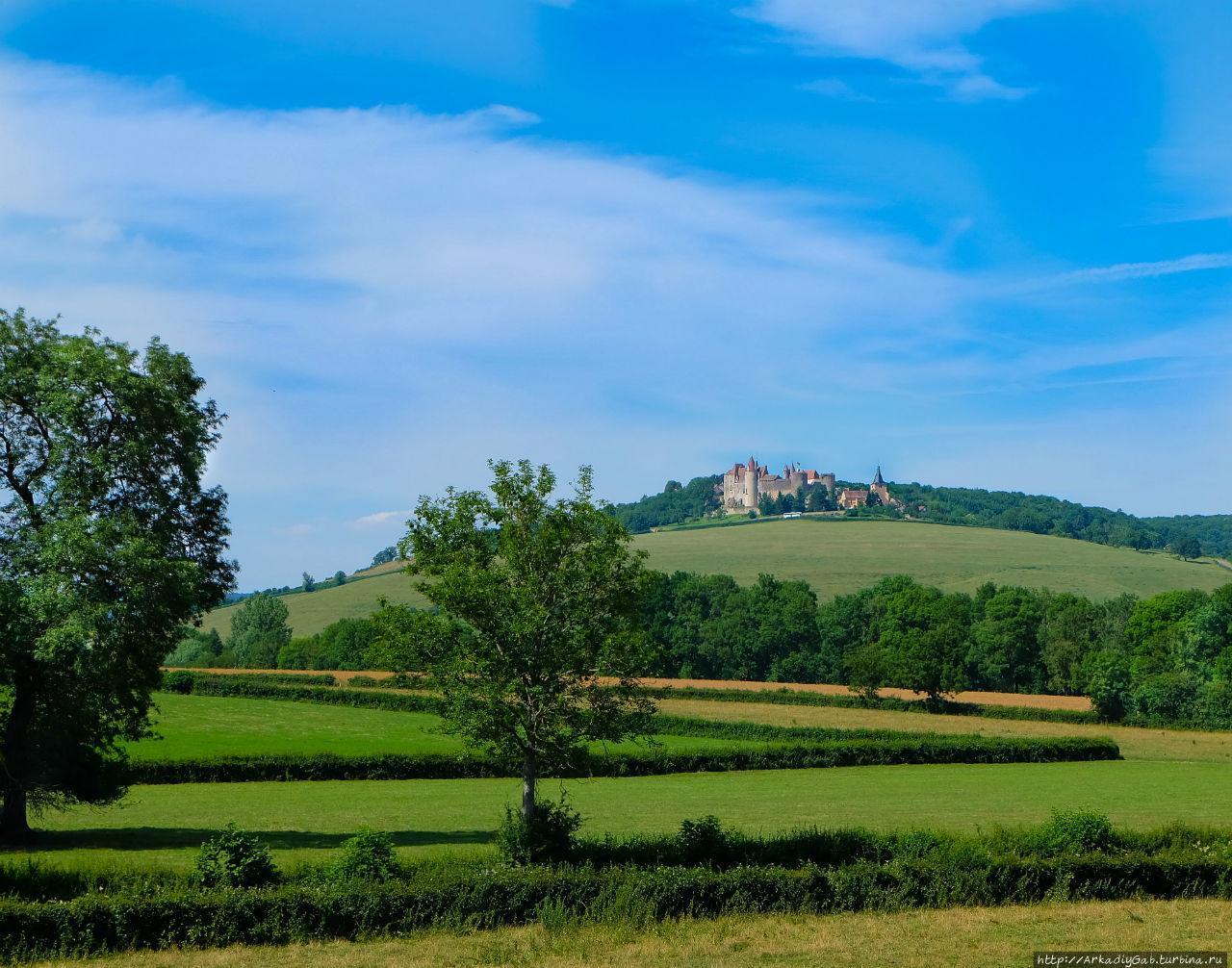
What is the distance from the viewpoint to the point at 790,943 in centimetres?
1716

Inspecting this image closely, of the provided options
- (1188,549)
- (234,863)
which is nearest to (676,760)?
(234,863)

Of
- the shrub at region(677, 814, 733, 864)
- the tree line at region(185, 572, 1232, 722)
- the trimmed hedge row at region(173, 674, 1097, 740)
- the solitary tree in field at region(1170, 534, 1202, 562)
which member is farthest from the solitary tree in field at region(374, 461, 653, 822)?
the solitary tree in field at region(1170, 534, 1202, 562)

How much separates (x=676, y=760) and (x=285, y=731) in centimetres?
2648

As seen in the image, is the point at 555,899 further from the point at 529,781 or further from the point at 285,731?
the point at 285,731

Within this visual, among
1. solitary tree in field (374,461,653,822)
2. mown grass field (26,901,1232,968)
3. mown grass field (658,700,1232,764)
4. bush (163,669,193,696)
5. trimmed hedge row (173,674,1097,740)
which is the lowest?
mown grass field (658,700,1232,764)

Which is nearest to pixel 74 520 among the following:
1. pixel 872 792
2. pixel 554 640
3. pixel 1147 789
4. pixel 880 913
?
pixel 554 640

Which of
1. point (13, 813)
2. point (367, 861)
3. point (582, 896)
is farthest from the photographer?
point (13, 813)

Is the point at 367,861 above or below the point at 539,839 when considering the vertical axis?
above

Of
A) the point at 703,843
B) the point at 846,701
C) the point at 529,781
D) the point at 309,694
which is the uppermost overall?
the point at 529,781

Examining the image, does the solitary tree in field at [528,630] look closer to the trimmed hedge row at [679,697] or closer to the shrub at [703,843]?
the shrub at [703,843]

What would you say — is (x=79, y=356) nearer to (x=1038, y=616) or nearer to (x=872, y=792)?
(x=872, y=792)

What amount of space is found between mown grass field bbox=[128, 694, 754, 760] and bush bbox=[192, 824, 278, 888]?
30.5 metres

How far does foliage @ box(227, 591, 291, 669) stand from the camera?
123 metres

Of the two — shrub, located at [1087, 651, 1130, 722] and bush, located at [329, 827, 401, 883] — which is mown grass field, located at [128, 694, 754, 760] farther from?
shrub, located at [1087, 651, 1130, 722]
